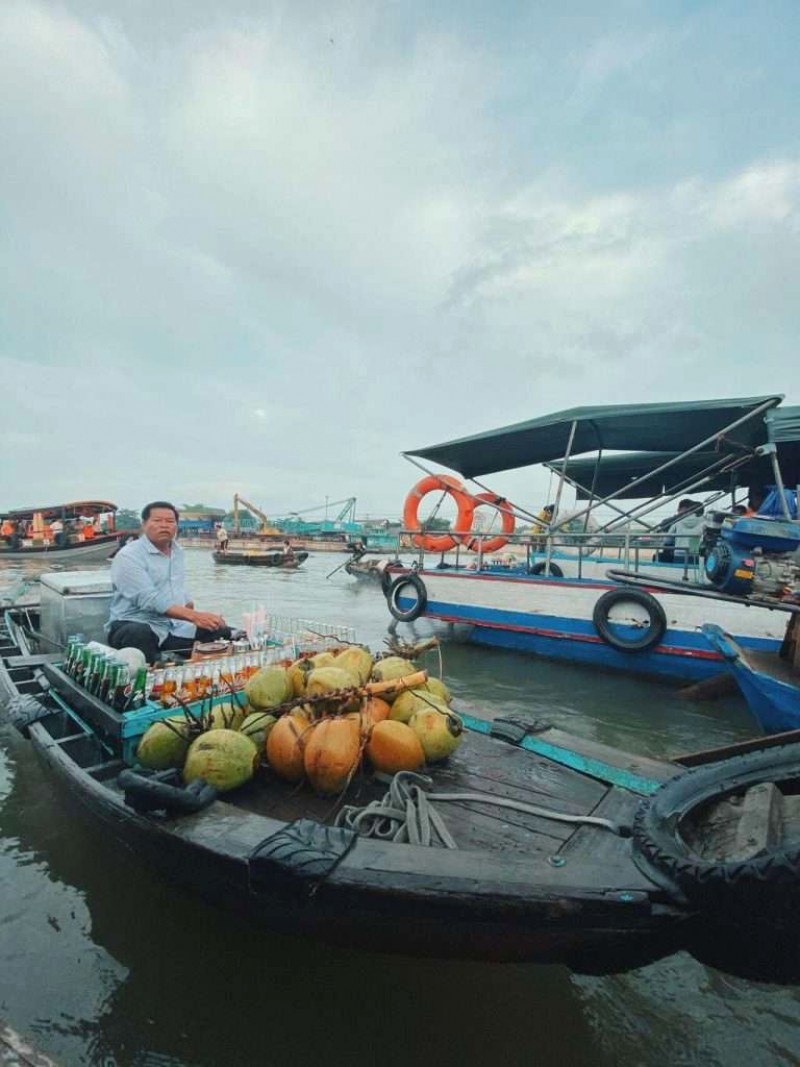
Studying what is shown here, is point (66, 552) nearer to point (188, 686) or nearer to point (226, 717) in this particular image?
point (188, 686)

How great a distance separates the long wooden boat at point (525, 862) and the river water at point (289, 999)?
0.53 meters

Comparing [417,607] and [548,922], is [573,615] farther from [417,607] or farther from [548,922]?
[548,922]

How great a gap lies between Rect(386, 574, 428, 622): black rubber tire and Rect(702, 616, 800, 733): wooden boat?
5405 millimetres

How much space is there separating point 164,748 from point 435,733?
1.37 m

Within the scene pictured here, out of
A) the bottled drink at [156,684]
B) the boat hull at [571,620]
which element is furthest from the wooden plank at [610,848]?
the boat hull at [571,620]

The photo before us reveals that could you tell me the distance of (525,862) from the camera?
1.85 metres

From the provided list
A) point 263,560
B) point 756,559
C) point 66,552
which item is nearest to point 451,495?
point 756,559

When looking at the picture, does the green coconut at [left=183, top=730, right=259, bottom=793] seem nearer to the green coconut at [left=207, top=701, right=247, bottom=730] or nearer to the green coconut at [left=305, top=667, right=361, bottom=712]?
the green coconut at [left=207, top=701, right=247, bottom=730]

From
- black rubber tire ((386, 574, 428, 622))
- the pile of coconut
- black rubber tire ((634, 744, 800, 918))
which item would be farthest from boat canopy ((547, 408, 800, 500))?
the pile of coconut

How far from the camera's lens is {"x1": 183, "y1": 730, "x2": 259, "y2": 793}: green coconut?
2473mm

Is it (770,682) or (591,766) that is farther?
(770,682)

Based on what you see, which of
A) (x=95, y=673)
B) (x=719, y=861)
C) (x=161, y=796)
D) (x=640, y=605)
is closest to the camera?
(x=719, y=861)

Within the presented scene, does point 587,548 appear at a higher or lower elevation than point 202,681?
higher

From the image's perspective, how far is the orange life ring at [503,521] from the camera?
1064cm
